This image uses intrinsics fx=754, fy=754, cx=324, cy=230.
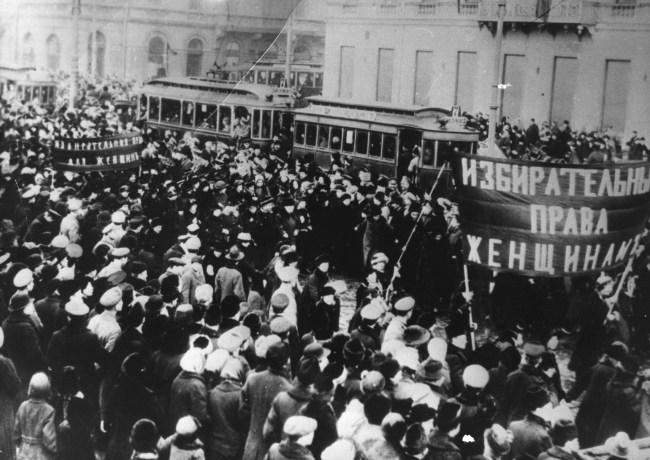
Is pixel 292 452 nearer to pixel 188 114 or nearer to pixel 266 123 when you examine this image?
pixel 266 123

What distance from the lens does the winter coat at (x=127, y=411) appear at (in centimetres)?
458

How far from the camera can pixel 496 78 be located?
21.0ft

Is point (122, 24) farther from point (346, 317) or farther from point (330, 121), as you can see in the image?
point (346, 317)

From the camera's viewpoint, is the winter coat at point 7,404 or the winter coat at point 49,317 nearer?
the winter coat at point 7,404

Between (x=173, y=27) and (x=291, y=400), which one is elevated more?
(x=173, y=27)

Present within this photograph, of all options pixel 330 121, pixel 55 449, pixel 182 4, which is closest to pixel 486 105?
pixel 330 121

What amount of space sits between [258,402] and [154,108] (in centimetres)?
914

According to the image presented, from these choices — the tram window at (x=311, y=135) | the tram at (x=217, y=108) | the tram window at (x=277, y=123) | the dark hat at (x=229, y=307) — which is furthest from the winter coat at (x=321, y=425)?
the tram window at (x=277, y=123)

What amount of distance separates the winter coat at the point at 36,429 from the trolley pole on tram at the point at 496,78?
3995 mm

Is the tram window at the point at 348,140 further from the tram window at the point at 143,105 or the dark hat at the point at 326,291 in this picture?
the tram window at the point at 143,105

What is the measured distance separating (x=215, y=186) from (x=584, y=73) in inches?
188

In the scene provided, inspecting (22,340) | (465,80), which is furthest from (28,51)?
(465,80)

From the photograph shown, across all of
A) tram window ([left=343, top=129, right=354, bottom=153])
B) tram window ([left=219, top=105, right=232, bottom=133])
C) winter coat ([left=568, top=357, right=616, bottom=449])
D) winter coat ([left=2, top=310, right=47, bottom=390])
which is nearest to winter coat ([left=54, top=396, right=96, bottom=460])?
winter coat ([left=2, top=310, right=47, bottom=390])

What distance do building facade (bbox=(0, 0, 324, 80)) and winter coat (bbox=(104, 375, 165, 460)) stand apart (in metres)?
3.79
